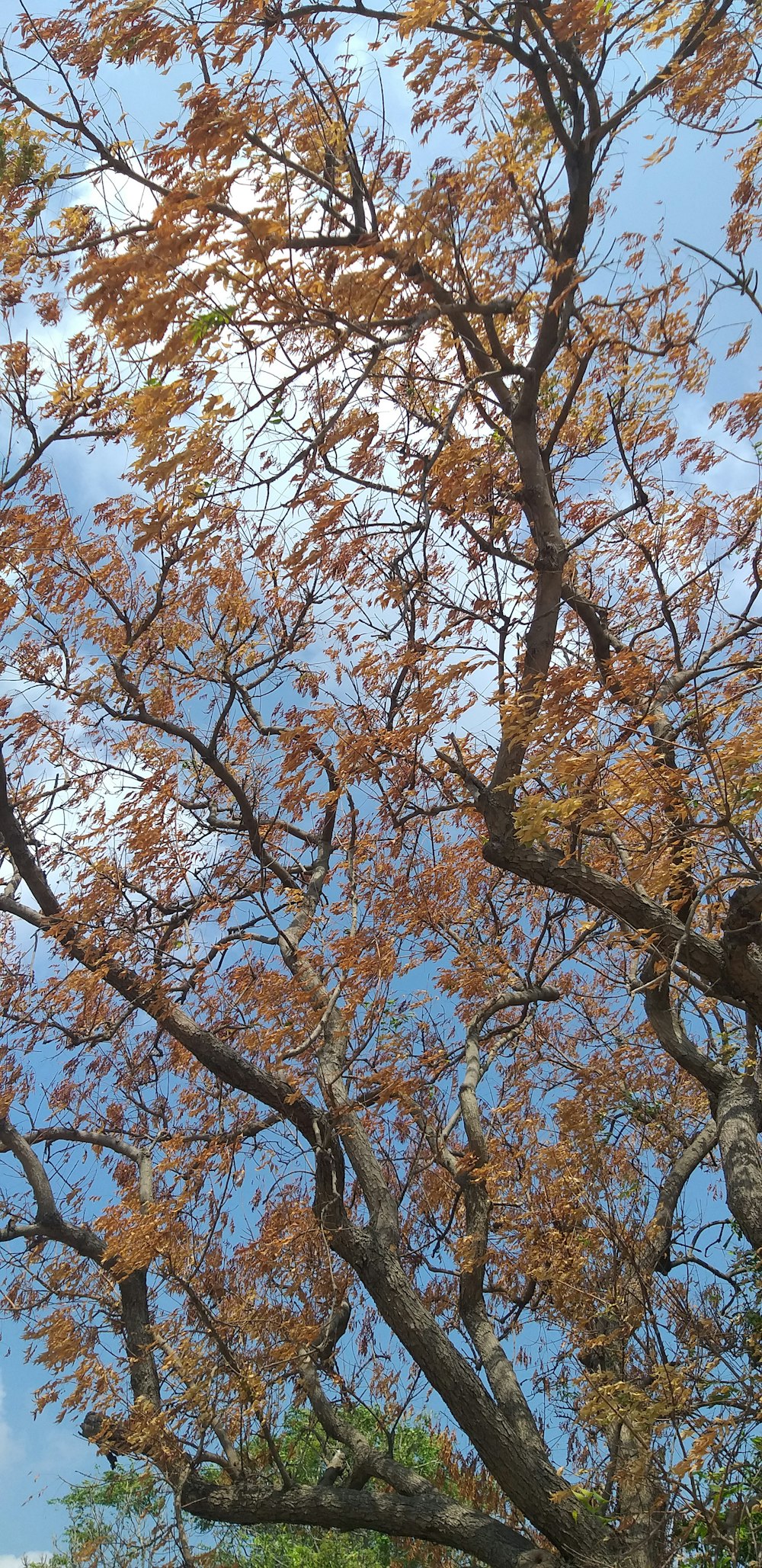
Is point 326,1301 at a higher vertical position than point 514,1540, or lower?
higher

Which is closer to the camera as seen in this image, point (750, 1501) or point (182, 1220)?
point (750, 1501)

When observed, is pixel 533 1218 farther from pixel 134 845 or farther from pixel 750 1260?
pixel 134 845

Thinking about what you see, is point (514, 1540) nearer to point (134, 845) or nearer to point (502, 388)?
point (134, 845)

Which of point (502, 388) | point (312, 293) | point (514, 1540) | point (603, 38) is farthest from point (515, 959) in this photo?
point (603, 38)

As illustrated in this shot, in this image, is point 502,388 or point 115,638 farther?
point 115,638

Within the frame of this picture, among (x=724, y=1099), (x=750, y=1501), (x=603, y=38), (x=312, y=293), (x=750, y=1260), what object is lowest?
(x=750, y=1501)

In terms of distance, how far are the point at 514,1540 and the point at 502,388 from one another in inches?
172

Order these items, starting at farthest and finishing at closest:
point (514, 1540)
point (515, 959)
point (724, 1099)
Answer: point (515, 959)
point (724, 1099)
point (514, 1540)

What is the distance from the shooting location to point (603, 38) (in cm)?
374

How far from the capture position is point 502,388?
12.8 feet

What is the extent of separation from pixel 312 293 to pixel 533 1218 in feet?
13.3

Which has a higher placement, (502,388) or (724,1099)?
(502,388)

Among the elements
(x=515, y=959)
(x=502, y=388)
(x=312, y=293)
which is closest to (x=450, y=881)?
(x=515, y=959)

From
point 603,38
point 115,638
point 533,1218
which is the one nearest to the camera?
point 603,38
